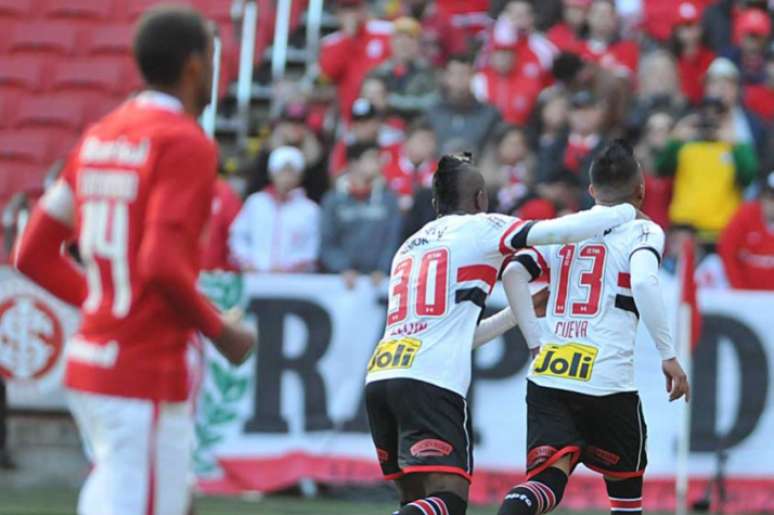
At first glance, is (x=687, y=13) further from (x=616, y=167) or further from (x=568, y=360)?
(x=568, y=360)

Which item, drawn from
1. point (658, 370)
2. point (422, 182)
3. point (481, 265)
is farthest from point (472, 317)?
point (422, 182)

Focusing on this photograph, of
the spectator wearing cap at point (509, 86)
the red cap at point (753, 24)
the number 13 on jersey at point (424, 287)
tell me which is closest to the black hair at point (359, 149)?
the spectator wearing cap at point (509, 86)

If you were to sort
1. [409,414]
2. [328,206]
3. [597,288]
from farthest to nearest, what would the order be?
[328,206]
[597,288]
[409,414]

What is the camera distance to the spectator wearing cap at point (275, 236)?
41.6 ft

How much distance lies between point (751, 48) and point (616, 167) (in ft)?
24.2

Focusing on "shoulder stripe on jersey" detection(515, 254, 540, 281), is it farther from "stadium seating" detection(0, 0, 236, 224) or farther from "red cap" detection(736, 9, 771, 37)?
"stadium seating" detection(0, 0, 236, 224)

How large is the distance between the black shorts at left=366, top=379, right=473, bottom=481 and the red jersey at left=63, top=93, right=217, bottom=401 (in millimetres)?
2156

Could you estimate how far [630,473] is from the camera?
7.75 meters

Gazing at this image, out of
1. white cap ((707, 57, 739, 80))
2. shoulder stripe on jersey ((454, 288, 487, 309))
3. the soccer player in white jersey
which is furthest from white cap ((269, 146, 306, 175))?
shoulder stripe on jersey ((454, 288, 487, 309))

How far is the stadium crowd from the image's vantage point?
12570 mm

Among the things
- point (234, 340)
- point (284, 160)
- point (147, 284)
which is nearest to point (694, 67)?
point (284, 160)

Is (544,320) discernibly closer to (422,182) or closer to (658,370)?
(658,370)

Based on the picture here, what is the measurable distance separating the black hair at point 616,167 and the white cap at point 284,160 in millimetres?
5536

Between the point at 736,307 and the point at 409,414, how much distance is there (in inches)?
211
